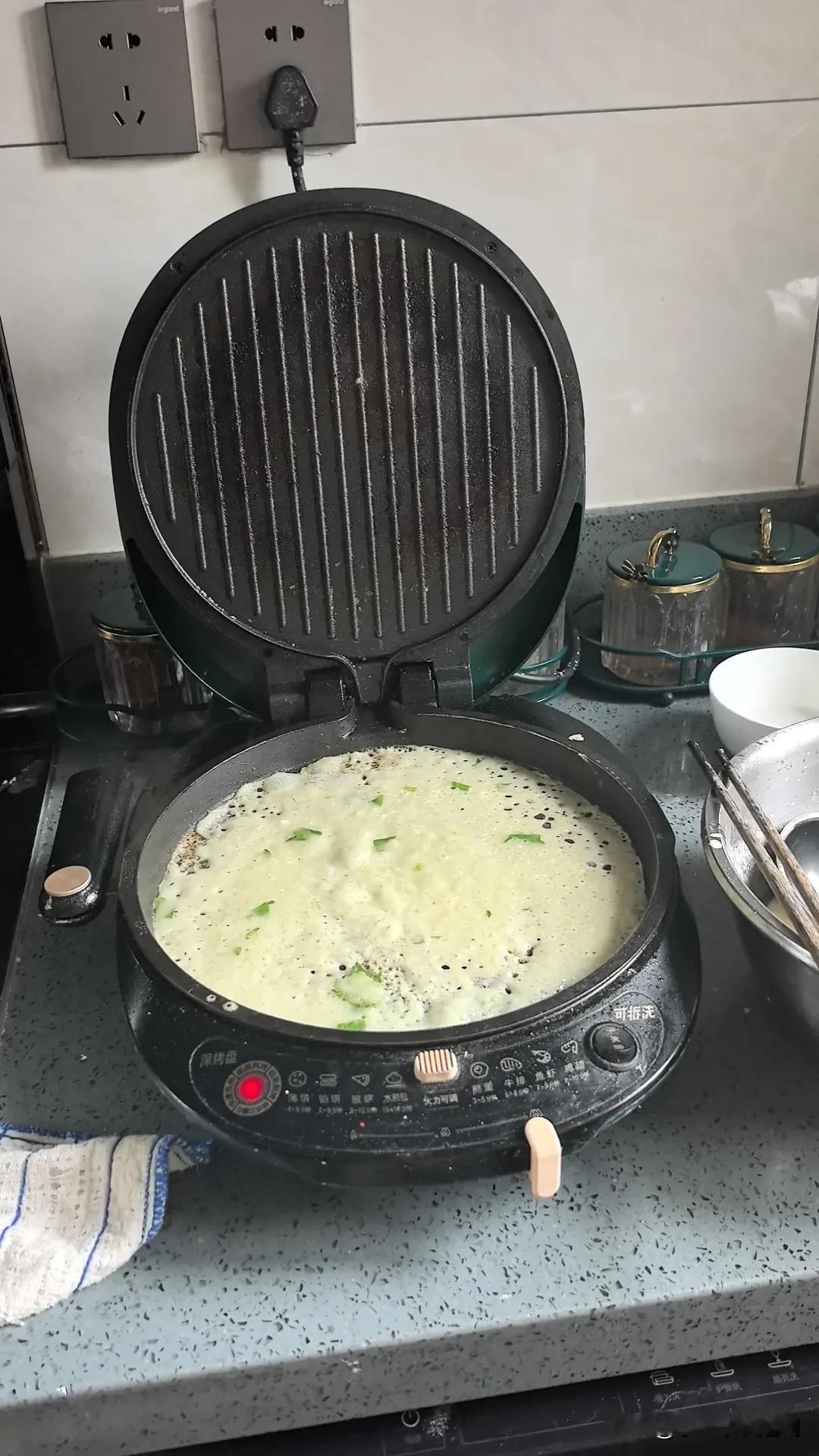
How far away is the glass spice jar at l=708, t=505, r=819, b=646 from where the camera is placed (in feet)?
4.04

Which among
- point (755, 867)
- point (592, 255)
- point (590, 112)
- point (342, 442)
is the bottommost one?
point (755, 867)

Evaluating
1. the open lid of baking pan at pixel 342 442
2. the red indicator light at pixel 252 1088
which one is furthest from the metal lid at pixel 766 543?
the red indicator light at pixel 252 1088

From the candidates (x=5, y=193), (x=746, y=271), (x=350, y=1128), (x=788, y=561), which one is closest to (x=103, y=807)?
(x=350, y=1128)

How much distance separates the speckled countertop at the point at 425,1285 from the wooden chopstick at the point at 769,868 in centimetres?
14

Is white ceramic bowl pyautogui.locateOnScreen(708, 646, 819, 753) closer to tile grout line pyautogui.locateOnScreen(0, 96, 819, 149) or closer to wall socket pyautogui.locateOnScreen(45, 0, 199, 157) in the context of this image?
tile grout line pyautogui.locateOnScreen(0, 96, 819, 149)

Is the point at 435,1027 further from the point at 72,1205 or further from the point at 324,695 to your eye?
the point at 324,695

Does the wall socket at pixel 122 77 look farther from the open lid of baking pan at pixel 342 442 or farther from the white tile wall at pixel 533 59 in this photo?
the open lid of baking pan at pixel 342 442

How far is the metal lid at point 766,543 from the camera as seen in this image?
1227mm

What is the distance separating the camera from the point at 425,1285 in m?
0.67

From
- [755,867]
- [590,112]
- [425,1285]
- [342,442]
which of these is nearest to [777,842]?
[755,867]

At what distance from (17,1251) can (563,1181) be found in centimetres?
35

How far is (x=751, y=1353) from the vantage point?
28.2 inches

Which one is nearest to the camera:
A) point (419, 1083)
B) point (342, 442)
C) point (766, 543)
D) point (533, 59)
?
point (419, 1083)

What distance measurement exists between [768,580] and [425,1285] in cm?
86
